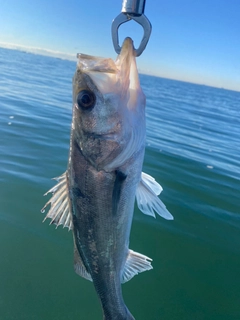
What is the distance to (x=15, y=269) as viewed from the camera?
4.51 metres

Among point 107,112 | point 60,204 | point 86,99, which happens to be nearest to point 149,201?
point 60,204

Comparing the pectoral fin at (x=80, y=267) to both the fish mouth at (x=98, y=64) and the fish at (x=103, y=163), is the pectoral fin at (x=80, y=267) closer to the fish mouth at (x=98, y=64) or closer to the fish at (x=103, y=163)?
the fish at (x=103, y=163)

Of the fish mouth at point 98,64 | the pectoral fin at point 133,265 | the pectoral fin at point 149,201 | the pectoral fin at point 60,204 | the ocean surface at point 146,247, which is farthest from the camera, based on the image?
the ocean surface at point 146,247

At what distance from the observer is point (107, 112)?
2006 mm

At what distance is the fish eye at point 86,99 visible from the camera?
1968mm

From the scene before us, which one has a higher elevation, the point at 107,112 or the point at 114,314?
the point at 107,112

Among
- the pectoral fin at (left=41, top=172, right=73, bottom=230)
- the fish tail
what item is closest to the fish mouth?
the pectoral fin at (left=41, top=172, right=73, bottom=230)

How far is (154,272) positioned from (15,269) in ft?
7.03

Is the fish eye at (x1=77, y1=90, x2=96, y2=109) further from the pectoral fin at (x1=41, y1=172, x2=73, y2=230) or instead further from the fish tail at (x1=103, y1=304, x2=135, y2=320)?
the fish tail at (x1=103, y1=304, x2=135, y2=320)

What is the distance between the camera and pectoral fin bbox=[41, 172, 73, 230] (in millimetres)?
2201

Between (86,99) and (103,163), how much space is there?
443 millimetres

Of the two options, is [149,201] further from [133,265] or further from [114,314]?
[114,314]

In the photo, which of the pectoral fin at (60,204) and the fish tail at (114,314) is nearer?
the pectoral fin at (60,204)

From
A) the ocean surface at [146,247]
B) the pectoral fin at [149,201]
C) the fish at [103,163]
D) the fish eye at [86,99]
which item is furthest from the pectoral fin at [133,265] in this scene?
the ocean surface at [146,247]
